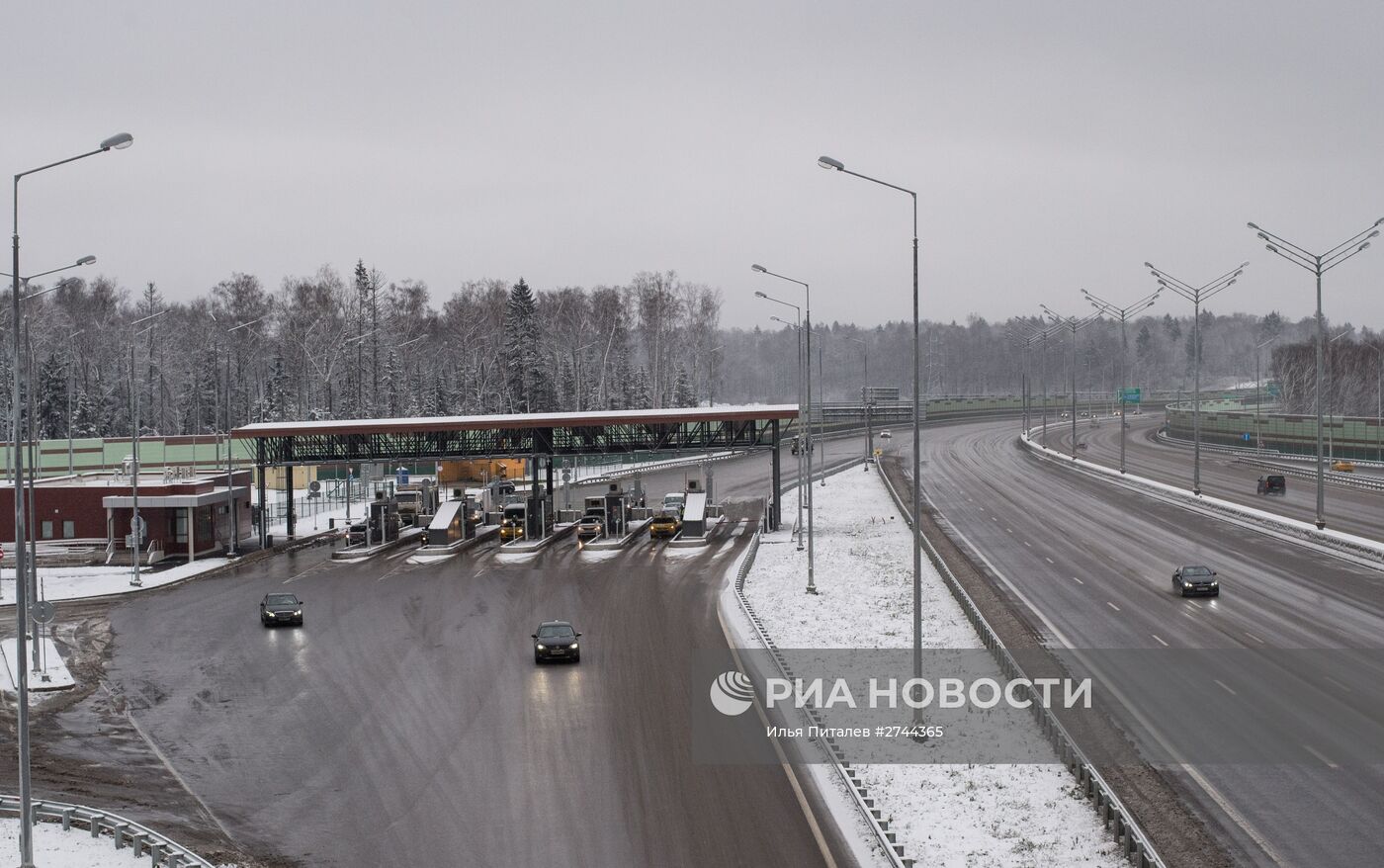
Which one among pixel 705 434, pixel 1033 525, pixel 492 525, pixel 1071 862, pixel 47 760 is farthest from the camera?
pixel 492 525

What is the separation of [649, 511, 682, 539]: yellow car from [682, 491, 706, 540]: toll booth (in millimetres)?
562

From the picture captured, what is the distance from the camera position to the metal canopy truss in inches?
2264

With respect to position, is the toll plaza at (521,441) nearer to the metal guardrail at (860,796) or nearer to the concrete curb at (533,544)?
the concrete curb at (533,544)

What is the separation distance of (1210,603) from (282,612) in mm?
29382

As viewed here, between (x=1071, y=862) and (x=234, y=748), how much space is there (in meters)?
16.1

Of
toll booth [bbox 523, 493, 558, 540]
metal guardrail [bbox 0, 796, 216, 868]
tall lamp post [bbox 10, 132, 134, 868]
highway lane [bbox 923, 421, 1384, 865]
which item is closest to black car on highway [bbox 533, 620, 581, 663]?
metal guardrail [bbox 0, 796, 216, 868]

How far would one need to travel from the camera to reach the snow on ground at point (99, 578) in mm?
45125

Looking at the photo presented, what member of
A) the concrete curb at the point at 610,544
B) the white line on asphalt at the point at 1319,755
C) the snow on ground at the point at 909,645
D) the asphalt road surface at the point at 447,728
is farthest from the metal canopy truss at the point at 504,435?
the white line on asphalt at the point at 1319,755

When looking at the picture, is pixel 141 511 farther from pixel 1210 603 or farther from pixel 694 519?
pixel 1210 603

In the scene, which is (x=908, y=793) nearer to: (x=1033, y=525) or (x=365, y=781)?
(x=365, y=781)

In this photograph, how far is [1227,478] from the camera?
2968 inches

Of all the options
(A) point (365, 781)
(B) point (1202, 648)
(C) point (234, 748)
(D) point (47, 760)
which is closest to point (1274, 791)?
(B) point (1202, 648)

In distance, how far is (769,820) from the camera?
18.9 metres

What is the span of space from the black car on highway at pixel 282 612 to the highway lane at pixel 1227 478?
42.6 meters
